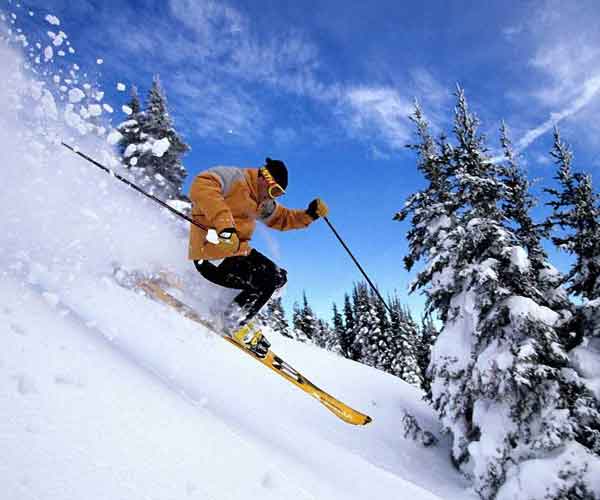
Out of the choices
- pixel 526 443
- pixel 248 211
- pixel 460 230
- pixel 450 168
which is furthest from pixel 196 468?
pixel 450 168

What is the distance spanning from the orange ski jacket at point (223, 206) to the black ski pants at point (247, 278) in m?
0.17

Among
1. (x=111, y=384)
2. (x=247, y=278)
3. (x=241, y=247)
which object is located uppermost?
(x=241, y=247)

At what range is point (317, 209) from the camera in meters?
7.33

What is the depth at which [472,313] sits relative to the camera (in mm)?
12828

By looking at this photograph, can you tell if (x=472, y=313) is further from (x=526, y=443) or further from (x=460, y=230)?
(x=526, y=443)

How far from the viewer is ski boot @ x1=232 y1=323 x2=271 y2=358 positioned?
655cm

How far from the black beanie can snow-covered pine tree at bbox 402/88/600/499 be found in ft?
27.5

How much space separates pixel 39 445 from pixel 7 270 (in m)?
4.20

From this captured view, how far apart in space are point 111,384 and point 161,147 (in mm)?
18626

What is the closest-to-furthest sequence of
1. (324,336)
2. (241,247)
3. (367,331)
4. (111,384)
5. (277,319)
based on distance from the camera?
1. (111,384)
2. (241,247)
3. (277,319)
4. (367,331)
5. (324,336)

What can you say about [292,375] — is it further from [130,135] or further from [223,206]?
[130,135]

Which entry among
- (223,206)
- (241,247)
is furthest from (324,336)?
(223,206)

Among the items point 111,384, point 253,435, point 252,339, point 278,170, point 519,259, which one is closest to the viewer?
point 111,384

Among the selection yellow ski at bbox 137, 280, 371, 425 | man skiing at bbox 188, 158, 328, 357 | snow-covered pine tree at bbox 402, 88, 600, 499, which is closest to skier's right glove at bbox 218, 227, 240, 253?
man skiing at bbox 188, 158, 328, 357
